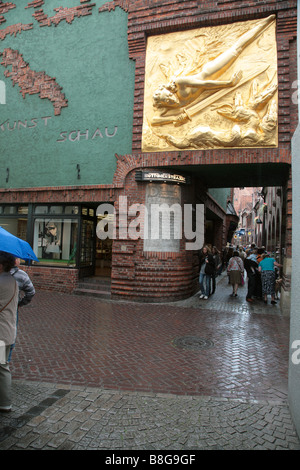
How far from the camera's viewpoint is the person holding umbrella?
3.21 m

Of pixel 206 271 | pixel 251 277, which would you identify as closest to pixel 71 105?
pixel 206 271

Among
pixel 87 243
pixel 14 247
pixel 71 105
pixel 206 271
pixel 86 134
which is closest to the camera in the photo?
pixel 14 247

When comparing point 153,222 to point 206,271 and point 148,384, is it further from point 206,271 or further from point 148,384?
point 148,384

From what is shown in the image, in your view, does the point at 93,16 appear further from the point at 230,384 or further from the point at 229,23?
the point at 230,384

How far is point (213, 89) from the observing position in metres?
8.95

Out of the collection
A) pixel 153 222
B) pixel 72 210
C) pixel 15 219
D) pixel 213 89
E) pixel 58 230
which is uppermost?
pixel 213 89

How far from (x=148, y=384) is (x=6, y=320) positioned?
2.07 metres

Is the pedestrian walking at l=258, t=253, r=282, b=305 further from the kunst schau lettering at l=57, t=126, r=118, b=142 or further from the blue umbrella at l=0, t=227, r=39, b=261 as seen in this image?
the blue umbrella at l=0, t=227, r=39, b=261

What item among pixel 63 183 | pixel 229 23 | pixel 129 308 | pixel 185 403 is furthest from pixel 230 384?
pixel 229 23

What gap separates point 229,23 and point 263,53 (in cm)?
151

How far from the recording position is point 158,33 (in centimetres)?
975

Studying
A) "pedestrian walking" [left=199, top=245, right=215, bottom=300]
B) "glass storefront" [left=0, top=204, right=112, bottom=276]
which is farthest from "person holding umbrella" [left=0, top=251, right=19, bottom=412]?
"glass storefront" [left=0, top=204, right=112, bottom=276]

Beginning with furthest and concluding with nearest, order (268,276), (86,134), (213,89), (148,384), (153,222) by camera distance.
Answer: (86,134) → (268,276) → (153,222) → (213,89) → (148,384)

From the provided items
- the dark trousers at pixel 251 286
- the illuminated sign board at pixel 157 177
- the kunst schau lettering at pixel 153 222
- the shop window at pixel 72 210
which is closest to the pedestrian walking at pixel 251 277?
the dark trousers at pixel 251 286
